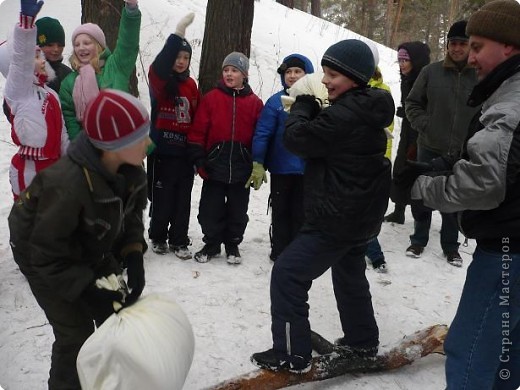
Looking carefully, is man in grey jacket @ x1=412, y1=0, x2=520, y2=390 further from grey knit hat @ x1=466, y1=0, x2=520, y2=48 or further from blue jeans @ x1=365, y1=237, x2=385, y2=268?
blue jeans @ x1=365, y1=237, x2=385, y2=268

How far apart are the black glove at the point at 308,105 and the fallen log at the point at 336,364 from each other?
61.8 inches

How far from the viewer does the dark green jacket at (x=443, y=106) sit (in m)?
4.89

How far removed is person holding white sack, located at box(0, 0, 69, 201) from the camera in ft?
10.8

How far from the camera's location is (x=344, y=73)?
9.41 feet

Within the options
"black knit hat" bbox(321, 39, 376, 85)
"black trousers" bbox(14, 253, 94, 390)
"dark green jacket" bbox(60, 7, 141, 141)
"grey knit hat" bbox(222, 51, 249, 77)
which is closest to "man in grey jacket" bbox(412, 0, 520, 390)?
"black knit hat" bbox(321, 39, 376, 85)

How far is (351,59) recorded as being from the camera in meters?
2.83

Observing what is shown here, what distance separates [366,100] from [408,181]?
1.68 ft

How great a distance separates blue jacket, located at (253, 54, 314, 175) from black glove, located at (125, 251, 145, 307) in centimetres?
211

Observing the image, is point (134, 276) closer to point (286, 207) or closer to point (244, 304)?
point (244, 304)

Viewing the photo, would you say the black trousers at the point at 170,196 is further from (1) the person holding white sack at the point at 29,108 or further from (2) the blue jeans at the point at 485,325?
(2) the blue jeans at the point at 485,325

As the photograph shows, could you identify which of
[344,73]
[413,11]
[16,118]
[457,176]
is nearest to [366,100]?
[344,73]

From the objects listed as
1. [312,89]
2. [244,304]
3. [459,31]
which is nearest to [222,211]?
[244,304]

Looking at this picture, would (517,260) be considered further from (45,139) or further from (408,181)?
(45,139)

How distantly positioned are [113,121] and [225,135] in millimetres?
2419
